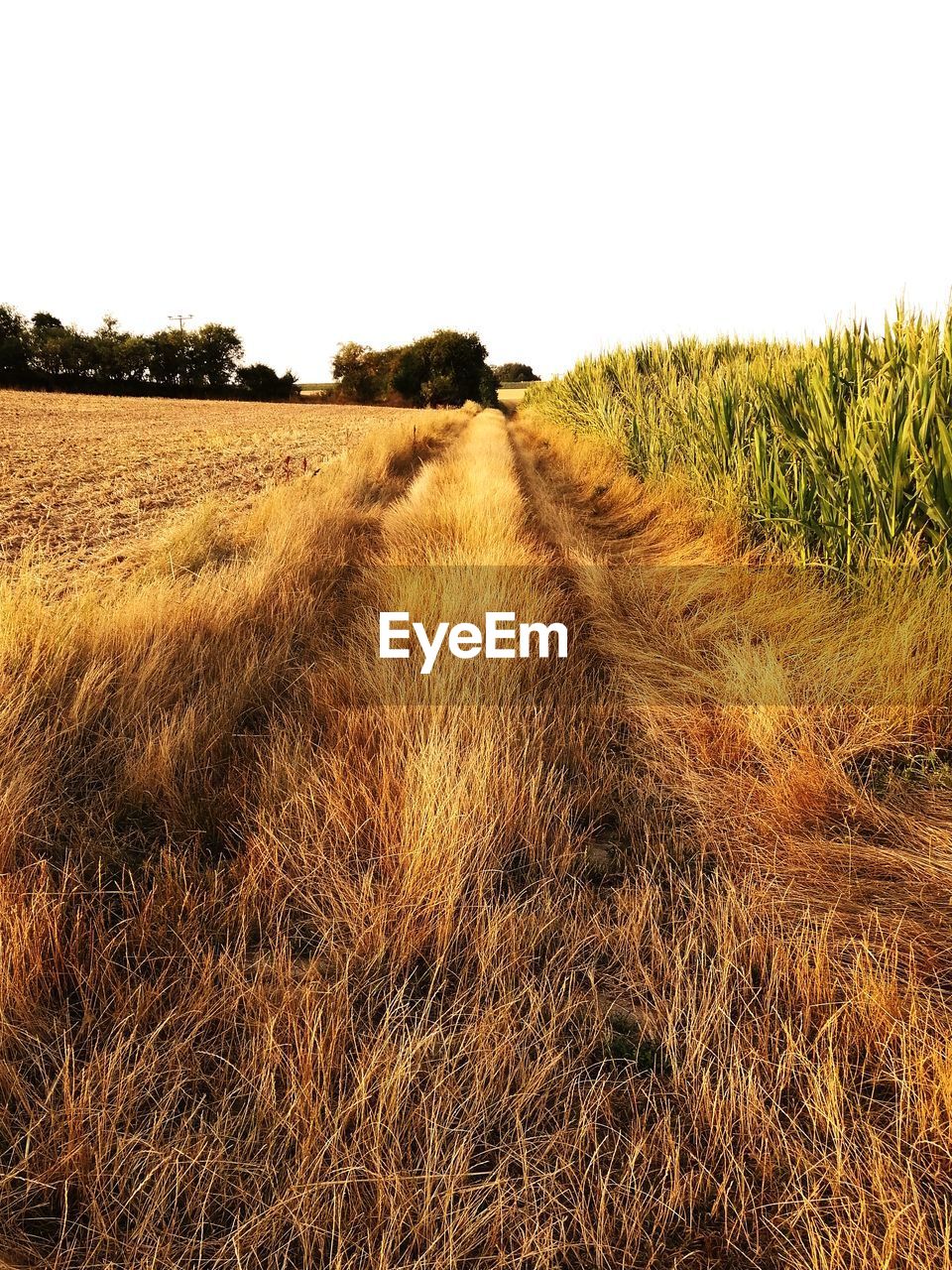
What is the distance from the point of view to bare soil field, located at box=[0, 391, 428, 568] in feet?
20.7

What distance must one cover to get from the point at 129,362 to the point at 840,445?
56.4 metres

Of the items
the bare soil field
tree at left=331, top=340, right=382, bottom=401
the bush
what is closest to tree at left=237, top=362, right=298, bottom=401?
tree at left=331, top=340, right=382, bottom=401

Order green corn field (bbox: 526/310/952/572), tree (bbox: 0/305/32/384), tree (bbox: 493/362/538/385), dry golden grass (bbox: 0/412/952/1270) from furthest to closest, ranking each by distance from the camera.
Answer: tree (bbox: 493/362/538/385) → tree (bbox: 0/305/32/384) → green corn field (bbox: 526/310/952/572) → dry golden grass (bbox: 0/412/952/1270)

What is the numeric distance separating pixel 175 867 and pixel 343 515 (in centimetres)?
497

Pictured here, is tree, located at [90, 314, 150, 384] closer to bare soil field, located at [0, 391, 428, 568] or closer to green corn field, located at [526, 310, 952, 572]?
bare soil field, located at [0, 391, 428, 568]

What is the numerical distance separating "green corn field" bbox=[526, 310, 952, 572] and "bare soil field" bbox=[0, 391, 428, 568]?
5.20 meters

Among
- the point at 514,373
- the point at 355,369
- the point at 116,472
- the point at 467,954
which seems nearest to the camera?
the point at 467,954

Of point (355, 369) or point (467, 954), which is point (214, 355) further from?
point (467, 954)

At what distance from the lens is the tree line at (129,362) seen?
4532 cm

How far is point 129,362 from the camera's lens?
4909 centimetres

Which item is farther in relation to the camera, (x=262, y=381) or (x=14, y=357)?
(x=262, y=381)

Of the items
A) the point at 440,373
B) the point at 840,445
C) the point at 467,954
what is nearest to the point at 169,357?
the point at 440,373

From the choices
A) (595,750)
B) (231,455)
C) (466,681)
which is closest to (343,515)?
(466,681)

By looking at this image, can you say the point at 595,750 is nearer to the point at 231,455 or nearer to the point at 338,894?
the point at 338,894
